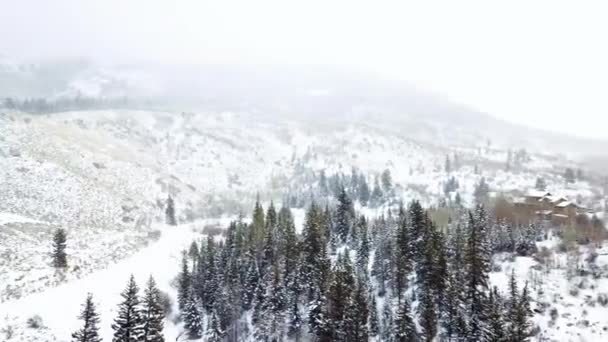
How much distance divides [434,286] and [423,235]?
1257cm

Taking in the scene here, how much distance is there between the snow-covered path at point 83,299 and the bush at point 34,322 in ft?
2.41

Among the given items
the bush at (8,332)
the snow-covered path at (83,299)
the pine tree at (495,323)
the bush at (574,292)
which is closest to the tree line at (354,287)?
the pine tree at (495,323)

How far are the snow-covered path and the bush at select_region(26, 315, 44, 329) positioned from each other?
0.73 meters

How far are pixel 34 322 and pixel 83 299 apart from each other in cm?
1445

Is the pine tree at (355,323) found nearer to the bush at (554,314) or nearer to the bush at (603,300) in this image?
the bush at (554,314)

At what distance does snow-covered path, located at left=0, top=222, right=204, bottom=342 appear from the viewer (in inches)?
3314

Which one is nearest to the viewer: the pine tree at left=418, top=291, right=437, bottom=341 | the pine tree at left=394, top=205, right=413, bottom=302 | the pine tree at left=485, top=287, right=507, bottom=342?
the pine tree at left=485, top=287, right=507, bottom=342

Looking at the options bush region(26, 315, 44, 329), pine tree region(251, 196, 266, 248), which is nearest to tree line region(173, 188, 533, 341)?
pine tree region(251, 196, 266, 248)

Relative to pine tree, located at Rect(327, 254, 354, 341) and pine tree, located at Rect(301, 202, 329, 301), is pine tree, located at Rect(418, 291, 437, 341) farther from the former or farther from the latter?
pine tree, located at Rect(301, 202, 329, 301)

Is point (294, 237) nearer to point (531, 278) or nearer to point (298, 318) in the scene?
point (298, 318)

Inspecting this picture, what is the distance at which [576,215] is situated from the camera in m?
121

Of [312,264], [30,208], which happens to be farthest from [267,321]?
[30,208]

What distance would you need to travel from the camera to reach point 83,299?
98875 mm

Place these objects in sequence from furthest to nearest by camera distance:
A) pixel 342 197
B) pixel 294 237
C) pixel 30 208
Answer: pixel 30 208 < pixel 342 197 < pixel 294 237
